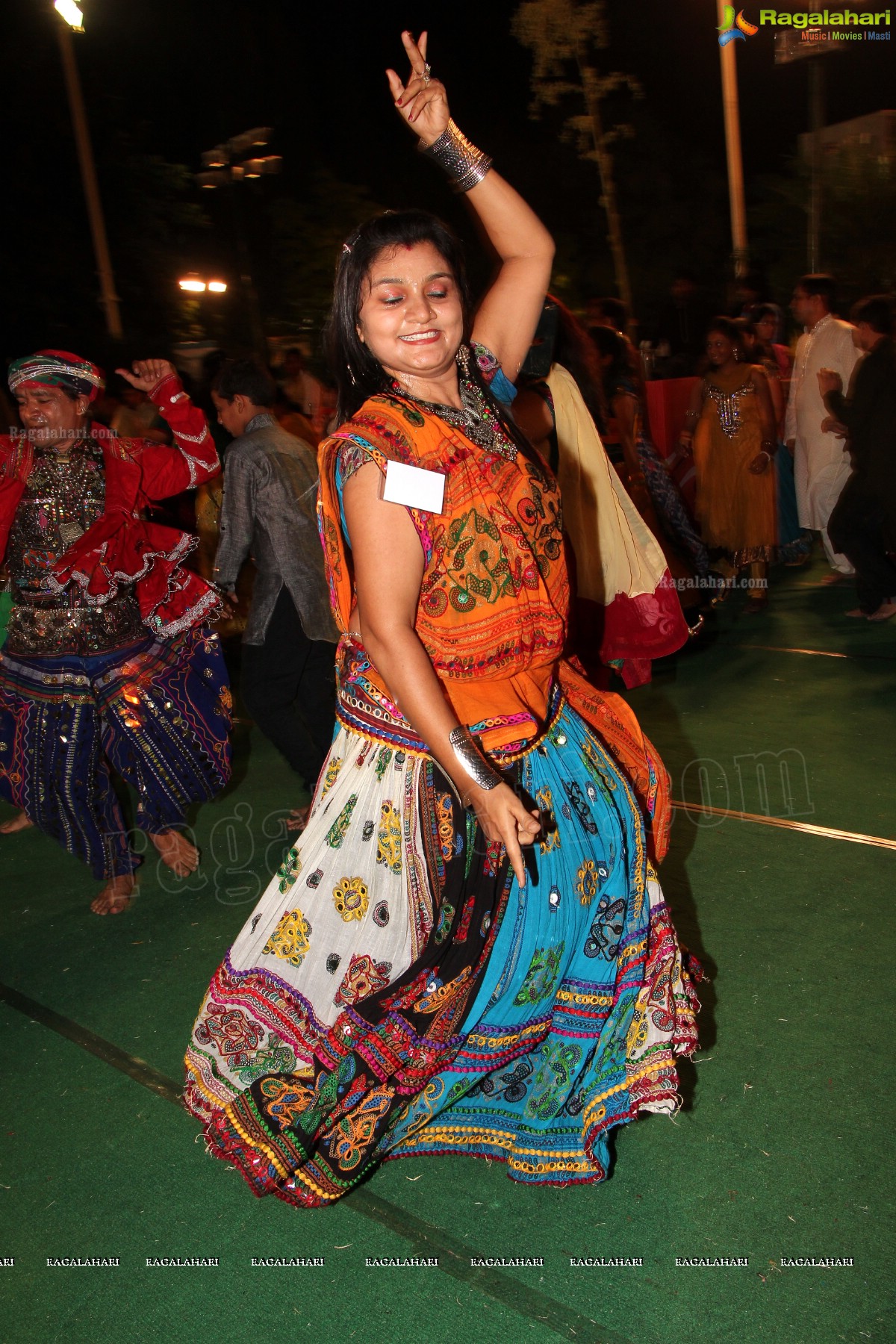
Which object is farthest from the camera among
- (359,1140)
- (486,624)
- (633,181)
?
(633,181)

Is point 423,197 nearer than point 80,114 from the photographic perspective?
No

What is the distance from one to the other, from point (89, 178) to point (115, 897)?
10.8m

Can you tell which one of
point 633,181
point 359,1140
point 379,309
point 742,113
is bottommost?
point 359,1140

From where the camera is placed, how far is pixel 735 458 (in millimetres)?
7547

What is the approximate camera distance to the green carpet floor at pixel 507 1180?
2.07 m

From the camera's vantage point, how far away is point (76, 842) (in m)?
3.94

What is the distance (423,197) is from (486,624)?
17.7 m

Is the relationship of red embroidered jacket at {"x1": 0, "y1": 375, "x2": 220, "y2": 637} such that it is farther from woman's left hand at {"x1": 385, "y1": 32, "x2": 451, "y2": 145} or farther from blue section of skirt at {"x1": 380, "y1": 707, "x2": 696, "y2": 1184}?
blue section of skirt at {"x1": 380, "y1": 707, "x2": 696, "y2": 1184}

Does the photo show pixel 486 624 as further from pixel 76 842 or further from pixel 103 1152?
pixel 76 842

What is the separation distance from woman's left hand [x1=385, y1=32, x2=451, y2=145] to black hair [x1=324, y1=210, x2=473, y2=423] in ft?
0.70

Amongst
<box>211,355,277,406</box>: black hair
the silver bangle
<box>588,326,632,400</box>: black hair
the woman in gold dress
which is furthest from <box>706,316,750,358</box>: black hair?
the silver bangle

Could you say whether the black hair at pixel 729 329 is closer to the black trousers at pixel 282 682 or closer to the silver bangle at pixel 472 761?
the black trousers at pixel 282 682

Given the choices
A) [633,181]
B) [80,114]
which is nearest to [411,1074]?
[80,114]

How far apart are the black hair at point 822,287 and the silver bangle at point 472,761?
21.8 feet
